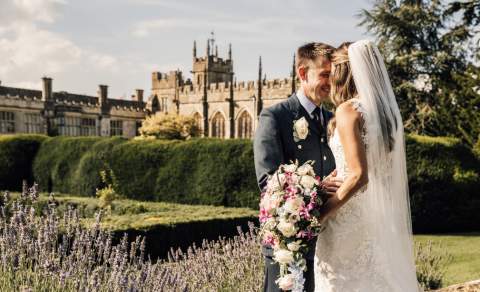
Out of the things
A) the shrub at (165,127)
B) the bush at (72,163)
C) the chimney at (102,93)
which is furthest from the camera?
the chimney at (102,93)

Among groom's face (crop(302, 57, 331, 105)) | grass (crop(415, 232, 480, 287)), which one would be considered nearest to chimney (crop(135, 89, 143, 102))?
grass (crop(415, 232, 480, 287))

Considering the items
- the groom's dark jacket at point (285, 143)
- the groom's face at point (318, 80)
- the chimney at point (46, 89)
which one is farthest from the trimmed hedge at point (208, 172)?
the chimney at point (46, 89)

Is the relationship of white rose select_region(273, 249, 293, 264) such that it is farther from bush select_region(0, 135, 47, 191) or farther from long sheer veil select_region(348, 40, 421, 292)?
bush select_region(0, 135, 47, 191)

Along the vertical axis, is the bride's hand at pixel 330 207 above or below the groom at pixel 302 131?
below

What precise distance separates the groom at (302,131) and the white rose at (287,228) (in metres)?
0.23

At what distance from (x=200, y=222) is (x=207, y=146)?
5241 millimetres

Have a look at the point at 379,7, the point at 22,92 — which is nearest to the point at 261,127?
the point at 379,7

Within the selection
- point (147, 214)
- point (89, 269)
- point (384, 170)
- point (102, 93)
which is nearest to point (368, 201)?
point (384, 170)

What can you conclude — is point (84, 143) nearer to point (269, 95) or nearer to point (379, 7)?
point (379, 7)

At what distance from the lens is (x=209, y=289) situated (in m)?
4.37

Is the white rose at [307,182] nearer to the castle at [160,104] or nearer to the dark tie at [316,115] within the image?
the dark tie at [316,115]

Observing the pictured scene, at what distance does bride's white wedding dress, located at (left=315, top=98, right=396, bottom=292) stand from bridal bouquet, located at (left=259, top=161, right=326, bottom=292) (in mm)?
374

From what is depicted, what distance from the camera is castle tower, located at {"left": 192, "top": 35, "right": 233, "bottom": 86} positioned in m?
44.5

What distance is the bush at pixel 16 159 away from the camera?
2028cm
